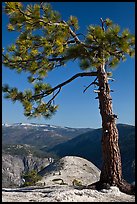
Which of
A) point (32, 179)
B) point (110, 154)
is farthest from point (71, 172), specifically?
point (110, 154)

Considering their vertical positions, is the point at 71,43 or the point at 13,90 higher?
the point at 71,43

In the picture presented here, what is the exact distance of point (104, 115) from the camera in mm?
9211

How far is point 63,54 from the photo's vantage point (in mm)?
8906

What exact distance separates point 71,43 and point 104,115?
2391 millimetres

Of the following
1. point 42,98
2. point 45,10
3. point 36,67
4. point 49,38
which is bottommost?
point 42,98

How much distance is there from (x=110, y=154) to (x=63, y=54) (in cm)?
324

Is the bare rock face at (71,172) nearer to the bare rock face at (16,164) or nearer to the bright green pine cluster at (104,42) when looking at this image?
the bright green pine cluster at (104,42)

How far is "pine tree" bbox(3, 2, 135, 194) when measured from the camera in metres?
8.09

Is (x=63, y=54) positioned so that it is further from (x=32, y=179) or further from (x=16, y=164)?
(x=16, y=164)

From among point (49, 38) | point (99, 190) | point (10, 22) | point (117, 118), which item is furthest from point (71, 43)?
point (99, 190)

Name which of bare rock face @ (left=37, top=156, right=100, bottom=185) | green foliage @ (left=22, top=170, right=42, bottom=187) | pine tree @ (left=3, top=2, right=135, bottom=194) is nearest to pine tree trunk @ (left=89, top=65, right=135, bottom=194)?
pine tree @ (left=3, top=2, right=135, bottom=194)

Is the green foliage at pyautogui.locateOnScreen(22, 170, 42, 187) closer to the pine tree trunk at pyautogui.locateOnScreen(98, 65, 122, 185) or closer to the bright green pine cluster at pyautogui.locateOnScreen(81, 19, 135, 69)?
the pine tree trunk at pyautogui.locateOnScreen(98, 65, 122, 185)

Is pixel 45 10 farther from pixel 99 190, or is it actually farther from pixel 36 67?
pixel 99 190

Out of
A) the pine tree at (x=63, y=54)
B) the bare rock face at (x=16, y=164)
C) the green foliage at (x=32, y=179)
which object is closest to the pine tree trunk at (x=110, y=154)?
the pine tree at (x=63, y=54)
